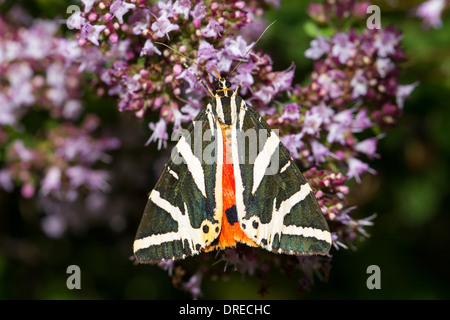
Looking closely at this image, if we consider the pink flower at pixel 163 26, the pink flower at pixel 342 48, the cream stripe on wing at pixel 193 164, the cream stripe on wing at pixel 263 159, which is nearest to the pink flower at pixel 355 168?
the pink flower at pixel 342 48

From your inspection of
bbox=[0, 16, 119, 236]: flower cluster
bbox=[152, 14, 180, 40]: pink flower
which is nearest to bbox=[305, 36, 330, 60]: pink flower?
bbox=[152, 14, 180, 40]: pink flower

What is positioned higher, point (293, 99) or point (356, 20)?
point (356, 20)

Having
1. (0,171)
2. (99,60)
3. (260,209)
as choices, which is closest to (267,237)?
(260,209)

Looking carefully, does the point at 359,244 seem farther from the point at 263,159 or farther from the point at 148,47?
the point at 148,47

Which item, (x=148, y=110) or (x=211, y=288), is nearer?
(x=148, y=110)

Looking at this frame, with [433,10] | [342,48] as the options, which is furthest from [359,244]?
[433,10]

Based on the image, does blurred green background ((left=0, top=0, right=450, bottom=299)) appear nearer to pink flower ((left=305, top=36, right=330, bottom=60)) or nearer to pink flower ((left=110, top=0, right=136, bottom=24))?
pink flower ((left=305, top=36, right=330, bottom=60))

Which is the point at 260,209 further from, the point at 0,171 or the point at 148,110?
the point at 0,171

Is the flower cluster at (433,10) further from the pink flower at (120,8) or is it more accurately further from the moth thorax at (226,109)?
the pink flower at (120,8)
